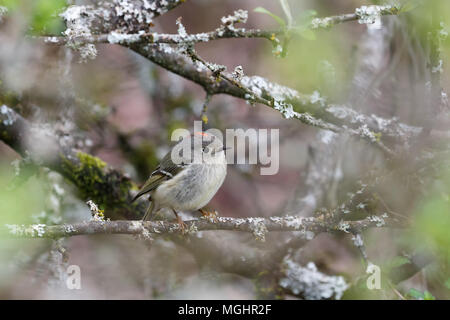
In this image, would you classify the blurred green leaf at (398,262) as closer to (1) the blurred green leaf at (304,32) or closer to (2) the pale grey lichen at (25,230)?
(1) the blurred green leaf at (304,32)

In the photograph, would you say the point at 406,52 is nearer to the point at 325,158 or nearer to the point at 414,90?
the point at 414,90

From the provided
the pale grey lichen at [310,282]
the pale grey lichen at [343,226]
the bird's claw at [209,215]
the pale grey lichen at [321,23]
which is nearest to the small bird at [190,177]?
the bird's claw at [209,215]

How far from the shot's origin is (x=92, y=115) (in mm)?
4957

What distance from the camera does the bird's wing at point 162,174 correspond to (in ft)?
12.1

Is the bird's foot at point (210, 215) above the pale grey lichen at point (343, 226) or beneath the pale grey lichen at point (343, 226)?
above

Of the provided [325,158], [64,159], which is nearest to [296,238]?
[325,158]

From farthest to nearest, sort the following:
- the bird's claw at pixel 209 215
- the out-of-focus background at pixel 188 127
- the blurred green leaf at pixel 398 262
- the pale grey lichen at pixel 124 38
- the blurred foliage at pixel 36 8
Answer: the out-of-focus background at pixel 188 127, the blurred green leaf at pixel 398 262, the bird's claw at pixel 209 215, the pale grey lichen at pixel 124 38, the blurred foliage at pixel 36 8

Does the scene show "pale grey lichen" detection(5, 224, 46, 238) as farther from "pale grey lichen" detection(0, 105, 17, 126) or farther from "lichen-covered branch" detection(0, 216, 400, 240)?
"pale grey lichen" detection(0, 105, 17, 126)

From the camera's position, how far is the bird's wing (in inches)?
146

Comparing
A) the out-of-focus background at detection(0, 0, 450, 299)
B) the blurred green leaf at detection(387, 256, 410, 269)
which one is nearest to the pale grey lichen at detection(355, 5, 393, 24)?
the out-of-focus background at detection(0, 0, 450, 299)

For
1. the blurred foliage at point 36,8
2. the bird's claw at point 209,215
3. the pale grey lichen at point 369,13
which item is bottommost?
the bird's claw at point 209,215

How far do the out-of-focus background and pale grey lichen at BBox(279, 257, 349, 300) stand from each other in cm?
14

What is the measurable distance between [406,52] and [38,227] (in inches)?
138

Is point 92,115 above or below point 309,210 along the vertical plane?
above
